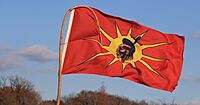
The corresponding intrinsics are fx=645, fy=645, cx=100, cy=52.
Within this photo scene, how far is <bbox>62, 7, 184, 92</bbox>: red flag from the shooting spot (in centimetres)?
2345

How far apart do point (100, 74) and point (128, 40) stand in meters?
2.15

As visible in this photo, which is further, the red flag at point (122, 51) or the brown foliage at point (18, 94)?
the brown foliage at point (18, 94)

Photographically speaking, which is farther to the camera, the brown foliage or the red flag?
the brown foliage

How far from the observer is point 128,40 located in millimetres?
24969

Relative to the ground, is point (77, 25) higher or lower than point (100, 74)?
higher

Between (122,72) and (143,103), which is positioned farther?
(143,103)

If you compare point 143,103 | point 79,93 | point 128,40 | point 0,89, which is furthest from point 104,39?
point 79,93

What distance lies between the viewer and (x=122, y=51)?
80.7 ft

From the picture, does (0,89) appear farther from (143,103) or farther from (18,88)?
(143,103)

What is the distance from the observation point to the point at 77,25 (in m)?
23.6

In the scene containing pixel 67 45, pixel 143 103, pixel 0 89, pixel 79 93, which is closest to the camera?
pixel 67 45

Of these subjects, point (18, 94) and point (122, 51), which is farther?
point (18, 94)

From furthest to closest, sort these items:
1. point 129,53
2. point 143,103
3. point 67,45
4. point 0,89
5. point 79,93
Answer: point 79,93 < point 143,103 < point 0,89 < point 129,53 < point 67,45

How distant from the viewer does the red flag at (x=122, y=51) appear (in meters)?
23.5
